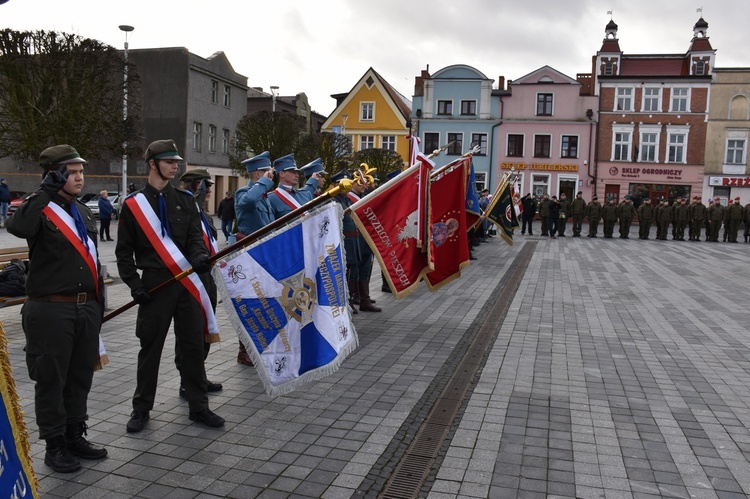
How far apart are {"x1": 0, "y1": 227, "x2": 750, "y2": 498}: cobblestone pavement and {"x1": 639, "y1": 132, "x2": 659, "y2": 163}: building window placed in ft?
135

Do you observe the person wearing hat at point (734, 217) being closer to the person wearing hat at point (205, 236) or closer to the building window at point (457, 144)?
the building window at point (457, 144)

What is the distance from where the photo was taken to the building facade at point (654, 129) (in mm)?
47688

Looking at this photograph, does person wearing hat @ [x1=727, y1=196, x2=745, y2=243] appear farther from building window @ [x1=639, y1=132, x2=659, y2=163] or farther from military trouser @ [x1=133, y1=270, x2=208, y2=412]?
military trouser @ [x1=133, y1=270, x2=208, y2=412]

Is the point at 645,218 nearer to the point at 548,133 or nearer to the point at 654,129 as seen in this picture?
the point at 548,133

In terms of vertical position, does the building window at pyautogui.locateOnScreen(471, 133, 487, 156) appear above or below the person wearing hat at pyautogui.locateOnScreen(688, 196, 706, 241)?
above

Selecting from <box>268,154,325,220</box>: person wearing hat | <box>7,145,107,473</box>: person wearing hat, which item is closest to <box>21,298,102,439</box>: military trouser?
<box>7,145,107,473</box>: person wearing hat

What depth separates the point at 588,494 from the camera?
4094 millimetres

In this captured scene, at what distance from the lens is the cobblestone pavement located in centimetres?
423

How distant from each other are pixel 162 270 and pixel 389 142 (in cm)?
4860

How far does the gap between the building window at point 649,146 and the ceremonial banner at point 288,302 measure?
157 ft

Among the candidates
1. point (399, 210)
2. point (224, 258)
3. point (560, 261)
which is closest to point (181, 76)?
point (560, 261)

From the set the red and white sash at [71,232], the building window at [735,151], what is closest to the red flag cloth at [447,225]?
the red and white sash at [71,232]

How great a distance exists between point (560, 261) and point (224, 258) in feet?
49.4

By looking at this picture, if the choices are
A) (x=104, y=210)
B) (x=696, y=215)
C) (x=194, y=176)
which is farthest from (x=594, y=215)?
(x=194, y=176)
